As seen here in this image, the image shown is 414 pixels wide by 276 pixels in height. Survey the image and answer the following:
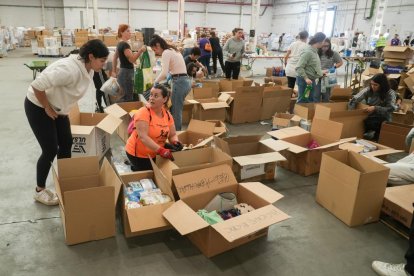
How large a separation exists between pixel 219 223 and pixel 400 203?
1.40 m

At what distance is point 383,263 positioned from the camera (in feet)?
6.39

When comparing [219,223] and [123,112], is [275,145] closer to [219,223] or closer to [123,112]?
[219,223]

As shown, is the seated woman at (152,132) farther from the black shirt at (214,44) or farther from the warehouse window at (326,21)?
the warehouse window at (326,21)

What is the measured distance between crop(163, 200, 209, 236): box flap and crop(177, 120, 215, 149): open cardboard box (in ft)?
3.77

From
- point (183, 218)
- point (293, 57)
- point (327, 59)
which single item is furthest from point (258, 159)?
point (293, 57)

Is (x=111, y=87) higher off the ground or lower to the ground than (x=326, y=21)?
lower

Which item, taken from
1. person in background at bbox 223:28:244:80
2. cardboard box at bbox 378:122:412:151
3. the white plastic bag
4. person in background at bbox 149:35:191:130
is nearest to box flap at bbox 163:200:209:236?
person in background at bbox 149:35:191:130

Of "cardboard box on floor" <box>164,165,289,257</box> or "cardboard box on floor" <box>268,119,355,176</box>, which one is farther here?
"cardboard box on floor" <box>268,119,355,176</box>

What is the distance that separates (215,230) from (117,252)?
64cm

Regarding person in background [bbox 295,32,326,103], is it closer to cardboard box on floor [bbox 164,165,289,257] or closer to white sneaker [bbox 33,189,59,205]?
cardboard box on floor [bbox 164,165,289,257]

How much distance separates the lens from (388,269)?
1.90 meters

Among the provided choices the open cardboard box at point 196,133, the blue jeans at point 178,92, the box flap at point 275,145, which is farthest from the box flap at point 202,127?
the box flap at point 275,145

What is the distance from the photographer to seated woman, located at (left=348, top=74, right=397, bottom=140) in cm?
391

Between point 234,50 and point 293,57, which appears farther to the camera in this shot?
point 234,50
